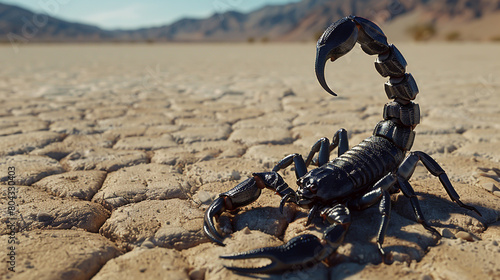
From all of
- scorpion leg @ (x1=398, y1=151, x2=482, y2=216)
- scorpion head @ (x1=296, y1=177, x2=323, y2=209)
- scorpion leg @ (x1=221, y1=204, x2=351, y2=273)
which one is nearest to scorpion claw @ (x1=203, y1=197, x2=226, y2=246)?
scorpion leg @ (x1=221, y1=204, x2=351, y2=273)

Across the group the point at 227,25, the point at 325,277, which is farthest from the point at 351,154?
the point at 227,25

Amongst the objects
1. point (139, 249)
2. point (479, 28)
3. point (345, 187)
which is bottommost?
point (139, 249)

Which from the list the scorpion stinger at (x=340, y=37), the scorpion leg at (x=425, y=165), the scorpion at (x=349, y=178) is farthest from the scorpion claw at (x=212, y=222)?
the scorpion leg at (x=425, y=165)

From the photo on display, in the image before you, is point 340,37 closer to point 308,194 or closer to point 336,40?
point 336,40

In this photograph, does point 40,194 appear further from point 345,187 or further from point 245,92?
point 245,92

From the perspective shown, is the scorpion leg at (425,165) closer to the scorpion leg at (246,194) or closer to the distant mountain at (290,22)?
the scorpion leg at (246,194)

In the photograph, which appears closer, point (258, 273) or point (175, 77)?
point (258, 273)
